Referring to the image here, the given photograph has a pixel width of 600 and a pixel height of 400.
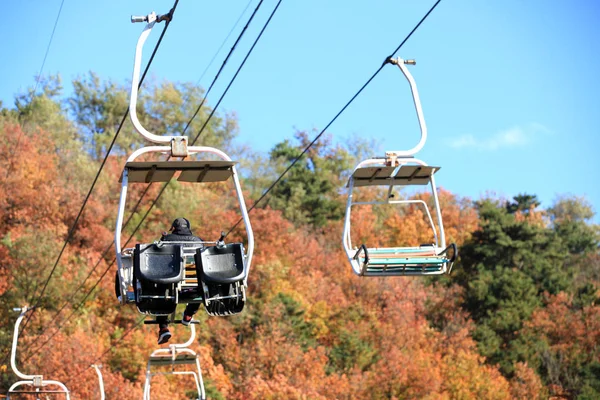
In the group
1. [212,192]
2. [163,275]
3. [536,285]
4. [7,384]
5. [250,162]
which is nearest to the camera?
[163,275]

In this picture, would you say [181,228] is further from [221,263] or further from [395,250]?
[395,250]

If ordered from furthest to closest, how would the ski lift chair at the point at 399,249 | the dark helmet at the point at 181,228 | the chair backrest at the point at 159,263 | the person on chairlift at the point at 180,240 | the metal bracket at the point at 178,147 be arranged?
the ski lift chair at the point at 399,249 → the dark helmet at the point at 181,228 → the person on chairlift at the point at 180,240 → the metal bracket at the point at 178,147 → the chair backrest at the point at 159,263

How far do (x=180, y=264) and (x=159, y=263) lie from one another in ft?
0.57

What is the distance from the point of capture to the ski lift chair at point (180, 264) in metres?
8.77

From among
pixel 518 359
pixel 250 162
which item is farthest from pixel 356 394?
pixel 250 162

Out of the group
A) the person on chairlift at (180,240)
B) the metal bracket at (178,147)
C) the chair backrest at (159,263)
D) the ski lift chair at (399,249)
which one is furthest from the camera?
the ski lift chair at (399,249)

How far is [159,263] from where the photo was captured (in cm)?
881

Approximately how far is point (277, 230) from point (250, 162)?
11384 millimetres

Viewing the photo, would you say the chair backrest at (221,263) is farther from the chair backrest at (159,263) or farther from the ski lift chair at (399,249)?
the ski lift chair at (399,249)

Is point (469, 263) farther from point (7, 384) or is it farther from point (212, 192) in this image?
point (7, 384)

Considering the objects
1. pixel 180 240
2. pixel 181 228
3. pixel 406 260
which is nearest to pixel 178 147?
pixel 180 240

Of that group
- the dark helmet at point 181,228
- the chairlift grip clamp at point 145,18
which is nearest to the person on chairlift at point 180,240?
the dark helmet at point 181,228

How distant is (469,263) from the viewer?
52375mm

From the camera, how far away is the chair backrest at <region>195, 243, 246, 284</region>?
8781 mm
